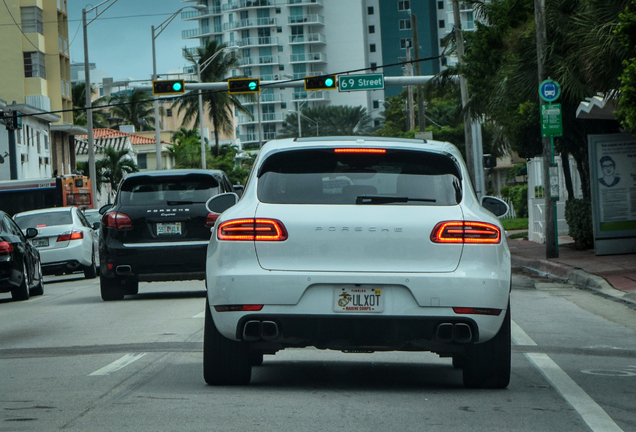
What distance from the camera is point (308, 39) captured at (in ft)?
427

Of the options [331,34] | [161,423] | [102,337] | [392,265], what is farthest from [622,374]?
[331,34]

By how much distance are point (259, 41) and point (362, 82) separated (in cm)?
9586

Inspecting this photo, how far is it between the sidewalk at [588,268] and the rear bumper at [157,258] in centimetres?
609

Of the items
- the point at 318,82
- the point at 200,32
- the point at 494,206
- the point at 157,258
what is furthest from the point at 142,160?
the point at 494,206

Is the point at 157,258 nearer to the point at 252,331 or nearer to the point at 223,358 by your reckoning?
the point at 223,358

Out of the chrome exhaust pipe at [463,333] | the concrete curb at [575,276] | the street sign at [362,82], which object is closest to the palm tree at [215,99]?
the street sign at [362,82]

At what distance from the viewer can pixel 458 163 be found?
6.88m

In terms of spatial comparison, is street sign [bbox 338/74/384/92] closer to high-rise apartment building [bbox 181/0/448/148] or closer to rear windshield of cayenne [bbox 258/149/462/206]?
rear windshield of cayenne [bbox 258/149/462/206]

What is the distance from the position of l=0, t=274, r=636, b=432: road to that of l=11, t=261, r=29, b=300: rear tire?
16.8 feet

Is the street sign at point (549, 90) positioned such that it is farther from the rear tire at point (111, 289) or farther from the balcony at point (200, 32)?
the balcony at point (200, 32)

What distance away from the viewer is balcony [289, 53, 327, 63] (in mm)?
129500

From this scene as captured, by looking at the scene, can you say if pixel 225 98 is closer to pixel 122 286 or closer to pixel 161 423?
pixel 122 286

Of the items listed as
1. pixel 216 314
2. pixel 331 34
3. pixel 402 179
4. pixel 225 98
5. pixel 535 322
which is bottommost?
pixel 535 322

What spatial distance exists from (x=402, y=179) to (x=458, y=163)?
0.44 metres
